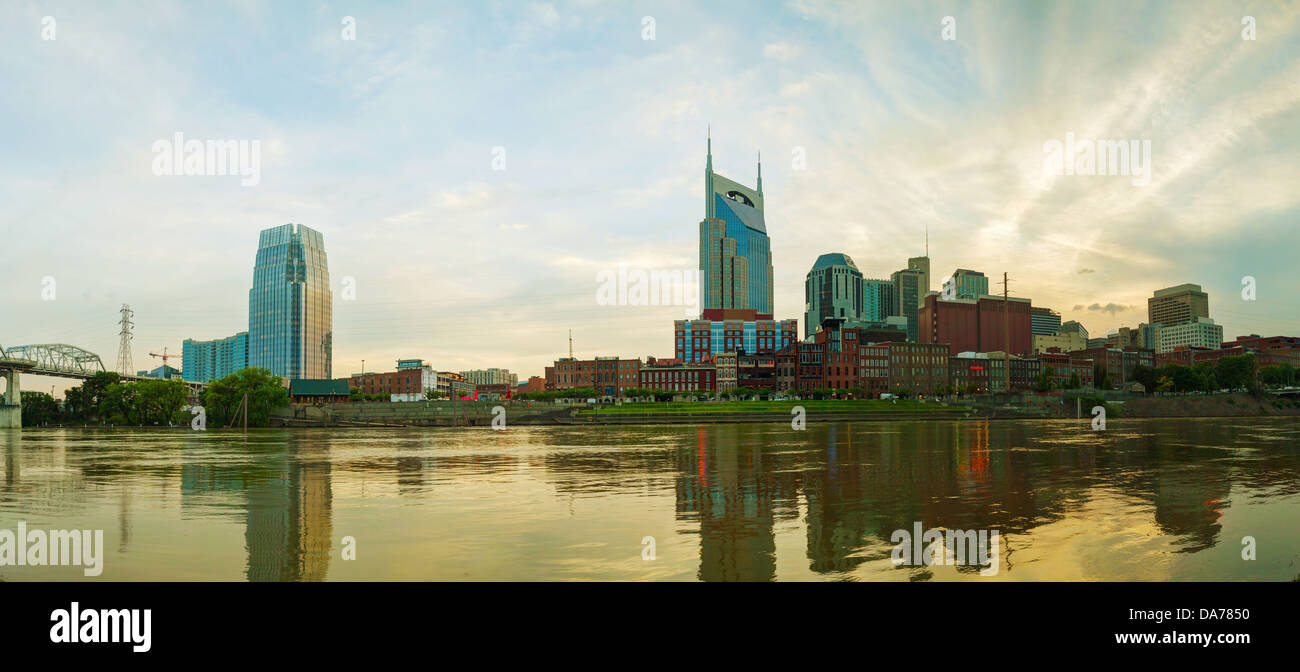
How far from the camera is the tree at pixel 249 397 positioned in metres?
121

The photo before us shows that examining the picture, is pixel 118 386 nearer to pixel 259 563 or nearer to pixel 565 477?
pixel 565 477

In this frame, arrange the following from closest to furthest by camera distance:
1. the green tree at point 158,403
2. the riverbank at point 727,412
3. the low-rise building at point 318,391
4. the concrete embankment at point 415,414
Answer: the riverbank at point 727,412
the concrete embankment at point 415,414
the green tree at point 158,403
the low-rise building at point 318,391

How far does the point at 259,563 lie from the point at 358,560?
204cm

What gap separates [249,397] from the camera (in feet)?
396

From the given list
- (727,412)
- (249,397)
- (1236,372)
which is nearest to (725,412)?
(727,412)

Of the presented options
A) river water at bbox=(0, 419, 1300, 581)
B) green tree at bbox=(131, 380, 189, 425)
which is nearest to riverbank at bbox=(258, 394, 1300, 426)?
green tree at bbox=(131, 380, 189, 425)

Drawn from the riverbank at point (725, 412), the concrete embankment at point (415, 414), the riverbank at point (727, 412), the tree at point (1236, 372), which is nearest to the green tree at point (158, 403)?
the riverbank at point (727, 412)

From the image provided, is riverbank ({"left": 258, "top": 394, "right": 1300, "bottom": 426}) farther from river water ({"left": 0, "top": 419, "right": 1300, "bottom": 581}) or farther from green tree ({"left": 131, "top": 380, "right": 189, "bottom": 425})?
river water ({"left": 0, "top": 419, "right": 1300, "bottom": 581})

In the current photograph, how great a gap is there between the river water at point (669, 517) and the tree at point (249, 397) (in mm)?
86749

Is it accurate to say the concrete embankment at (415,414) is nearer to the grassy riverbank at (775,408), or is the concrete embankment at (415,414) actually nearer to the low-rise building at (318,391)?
the grassy riverbank at (775,408)

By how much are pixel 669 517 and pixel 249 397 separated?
12100cm
